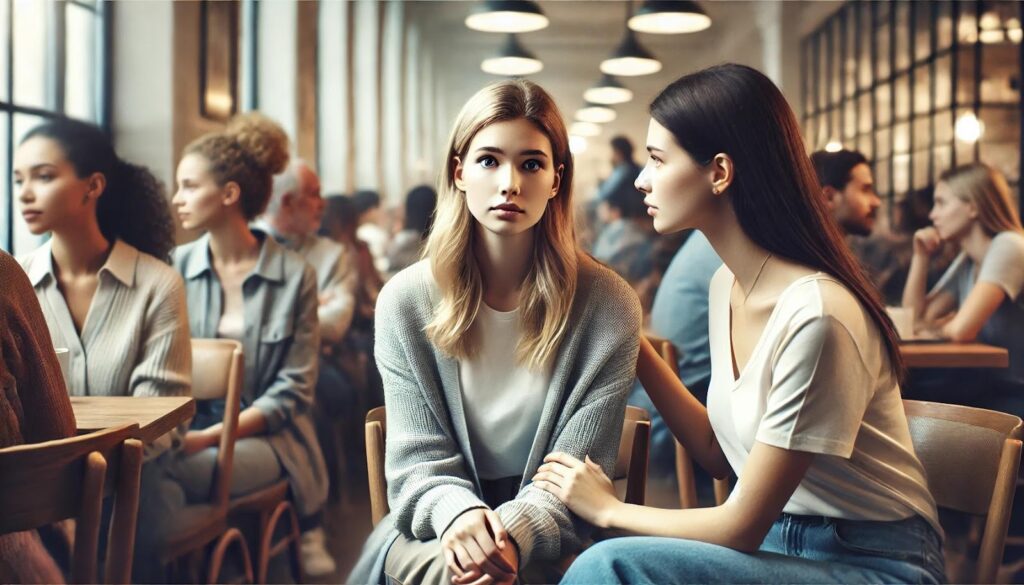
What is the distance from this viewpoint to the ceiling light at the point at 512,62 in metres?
3.15

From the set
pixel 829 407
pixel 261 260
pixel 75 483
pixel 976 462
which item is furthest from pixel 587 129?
pixel 75 483

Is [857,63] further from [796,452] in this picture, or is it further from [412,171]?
[796,452]

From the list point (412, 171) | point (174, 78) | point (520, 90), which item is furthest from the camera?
point (412, 171)

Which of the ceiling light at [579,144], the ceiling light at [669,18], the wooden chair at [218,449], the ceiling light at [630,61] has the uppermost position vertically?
the ceiling light at [669,18]

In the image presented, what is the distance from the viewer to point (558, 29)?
3.13m

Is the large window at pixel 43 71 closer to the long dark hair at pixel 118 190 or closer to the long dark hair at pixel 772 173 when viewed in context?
the long dark hair at pixel 118 190

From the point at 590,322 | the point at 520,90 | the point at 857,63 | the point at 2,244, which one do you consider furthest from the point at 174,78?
the point at 857,63

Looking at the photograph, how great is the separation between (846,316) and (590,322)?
0.49m

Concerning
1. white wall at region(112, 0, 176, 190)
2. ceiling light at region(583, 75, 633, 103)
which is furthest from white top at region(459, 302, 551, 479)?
white wall at region(112, 0, 176, 190)

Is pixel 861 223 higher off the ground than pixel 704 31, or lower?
lower

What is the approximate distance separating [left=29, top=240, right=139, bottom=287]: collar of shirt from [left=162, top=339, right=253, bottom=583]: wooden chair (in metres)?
0.27

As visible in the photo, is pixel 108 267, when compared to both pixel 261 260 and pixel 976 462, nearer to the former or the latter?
pixel 261 260

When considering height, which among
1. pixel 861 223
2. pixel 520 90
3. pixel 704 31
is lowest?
pixel 861 223

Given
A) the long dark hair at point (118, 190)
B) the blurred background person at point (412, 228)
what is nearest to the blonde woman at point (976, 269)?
the blurred background person at point (412, 228)
